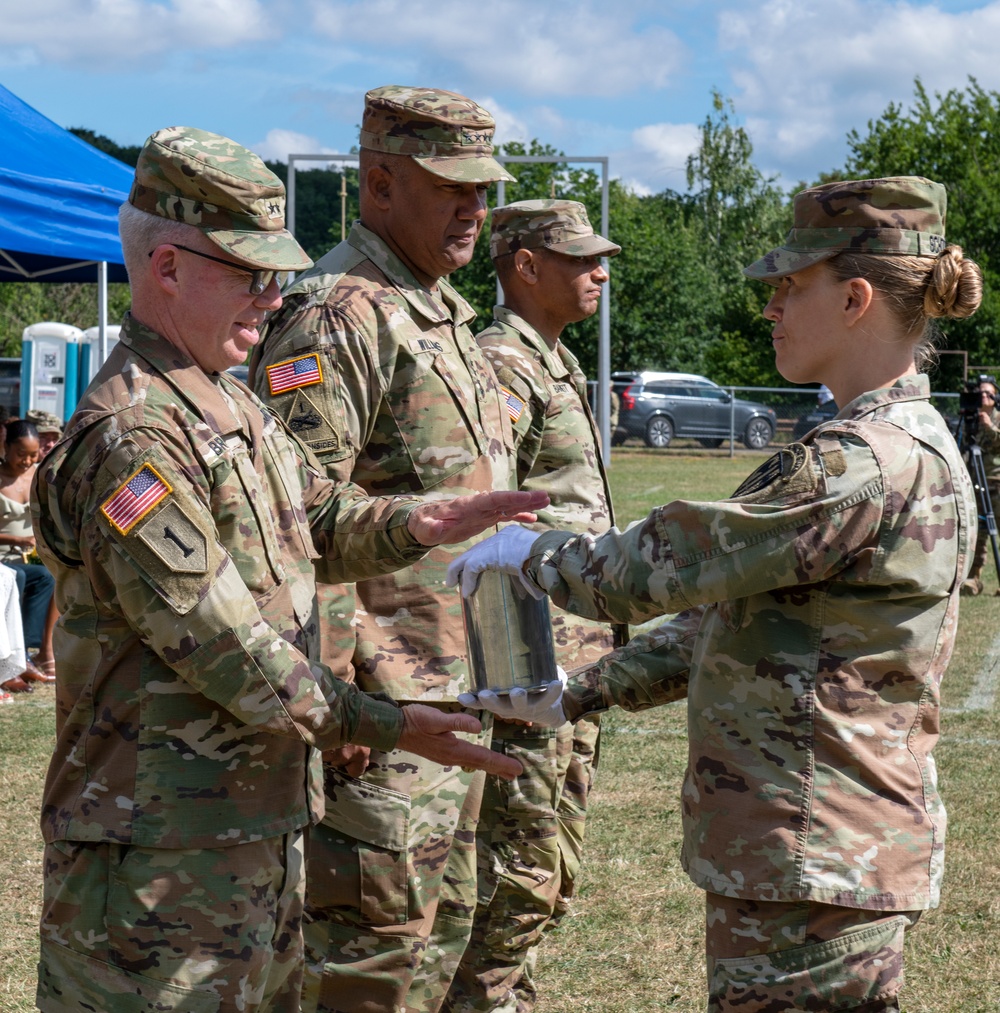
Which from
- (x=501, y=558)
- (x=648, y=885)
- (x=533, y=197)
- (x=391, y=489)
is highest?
(x=533, y=197)

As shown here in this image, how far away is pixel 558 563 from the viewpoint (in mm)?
2566

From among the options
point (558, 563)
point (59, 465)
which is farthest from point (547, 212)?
point (59, 465)

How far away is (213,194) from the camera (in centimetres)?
238

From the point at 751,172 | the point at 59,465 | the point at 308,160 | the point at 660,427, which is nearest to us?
the point at 59,465

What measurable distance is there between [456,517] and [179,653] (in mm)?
863

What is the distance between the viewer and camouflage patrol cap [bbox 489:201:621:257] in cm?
495

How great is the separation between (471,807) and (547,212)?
252 centimetres

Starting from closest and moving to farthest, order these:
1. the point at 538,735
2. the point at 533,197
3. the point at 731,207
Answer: the point at 538,735 < the point at 533,197 < the point at 731,207

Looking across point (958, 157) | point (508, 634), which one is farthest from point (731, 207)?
point (508, 634)

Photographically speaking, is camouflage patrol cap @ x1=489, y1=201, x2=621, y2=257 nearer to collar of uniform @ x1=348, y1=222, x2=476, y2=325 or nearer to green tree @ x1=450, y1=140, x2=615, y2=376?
collar of uniform @ x1=348, y1=222, x2=476, y2=325

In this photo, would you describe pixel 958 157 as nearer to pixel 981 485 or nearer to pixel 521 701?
pixel 981 485

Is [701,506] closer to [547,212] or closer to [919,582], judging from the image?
[919,582]

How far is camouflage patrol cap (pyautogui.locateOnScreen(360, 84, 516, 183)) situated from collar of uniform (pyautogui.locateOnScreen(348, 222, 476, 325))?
239 millimetres

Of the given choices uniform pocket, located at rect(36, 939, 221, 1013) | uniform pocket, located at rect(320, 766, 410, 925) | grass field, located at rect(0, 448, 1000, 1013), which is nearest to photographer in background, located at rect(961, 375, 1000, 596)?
grass field, located at rect(0, 448, 1000, 1013)
